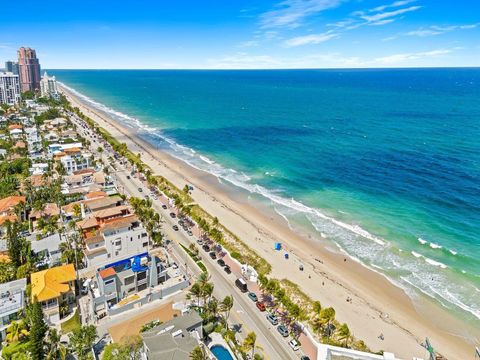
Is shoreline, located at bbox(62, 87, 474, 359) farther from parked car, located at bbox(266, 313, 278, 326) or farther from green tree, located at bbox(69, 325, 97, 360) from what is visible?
green tree, located at bbox(69, 325, 97, 360)

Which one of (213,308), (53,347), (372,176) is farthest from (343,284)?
(372,176)

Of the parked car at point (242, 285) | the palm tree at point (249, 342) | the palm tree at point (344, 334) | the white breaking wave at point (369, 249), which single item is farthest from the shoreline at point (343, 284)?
the palm tree at point (249, 342)

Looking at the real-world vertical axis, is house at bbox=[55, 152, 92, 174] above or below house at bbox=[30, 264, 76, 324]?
above

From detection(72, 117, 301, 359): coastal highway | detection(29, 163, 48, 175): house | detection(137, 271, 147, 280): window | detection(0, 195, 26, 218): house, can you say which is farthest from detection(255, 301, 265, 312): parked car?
detection(29, 163, 48, 175): house

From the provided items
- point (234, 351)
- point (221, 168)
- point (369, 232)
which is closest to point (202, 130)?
point (221, 168)

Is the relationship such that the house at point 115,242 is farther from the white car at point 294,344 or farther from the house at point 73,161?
the house at point 73,161

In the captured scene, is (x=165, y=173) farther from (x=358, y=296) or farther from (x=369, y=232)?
(x=358, y=296)

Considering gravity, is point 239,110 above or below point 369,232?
above
